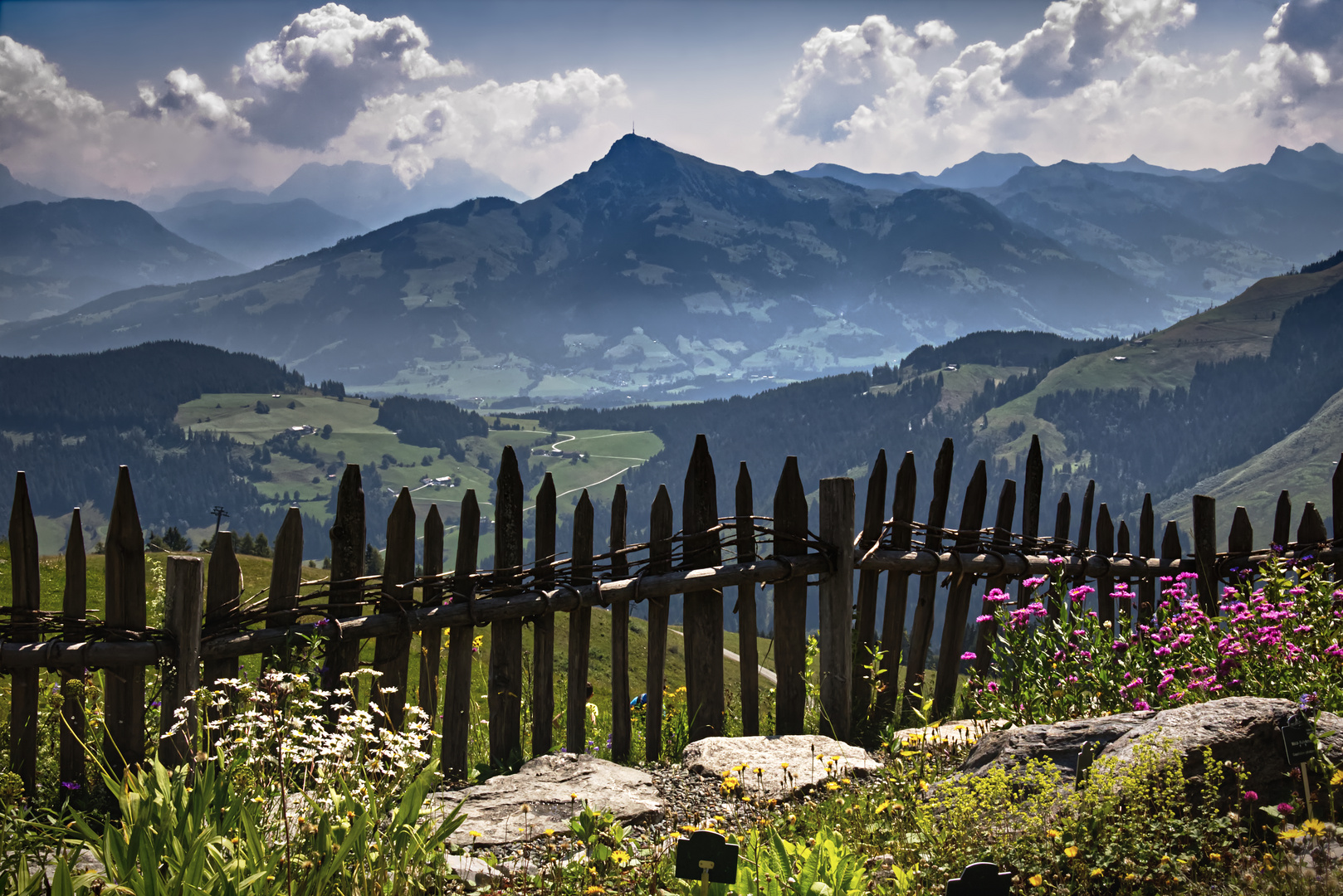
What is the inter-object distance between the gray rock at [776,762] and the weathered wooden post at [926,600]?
5.88 feet

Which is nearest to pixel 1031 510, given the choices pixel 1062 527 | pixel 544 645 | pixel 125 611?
pixel 1062 527

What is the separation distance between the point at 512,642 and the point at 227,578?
1937 mm

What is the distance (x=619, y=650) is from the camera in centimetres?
674

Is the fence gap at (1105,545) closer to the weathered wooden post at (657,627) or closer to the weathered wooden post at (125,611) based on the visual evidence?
the weathered wooden post at (657,627)

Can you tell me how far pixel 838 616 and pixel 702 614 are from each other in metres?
1.16

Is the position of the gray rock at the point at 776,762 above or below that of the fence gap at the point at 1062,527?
below

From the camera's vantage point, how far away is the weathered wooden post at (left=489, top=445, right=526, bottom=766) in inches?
254

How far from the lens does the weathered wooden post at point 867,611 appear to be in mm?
7547

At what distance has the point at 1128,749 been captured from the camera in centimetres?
418

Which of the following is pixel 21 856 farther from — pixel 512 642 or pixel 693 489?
pixel 693 489

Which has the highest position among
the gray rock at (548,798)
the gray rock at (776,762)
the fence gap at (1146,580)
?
the fence gap at (1146,580)

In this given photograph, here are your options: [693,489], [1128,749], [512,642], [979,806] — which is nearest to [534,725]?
[512,642]

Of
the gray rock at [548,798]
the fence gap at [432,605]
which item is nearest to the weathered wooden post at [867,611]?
the gray rock at [548,798]

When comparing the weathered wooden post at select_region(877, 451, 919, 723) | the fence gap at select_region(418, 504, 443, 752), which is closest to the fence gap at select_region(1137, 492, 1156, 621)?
the weathered wooden post at select_region(877, 451, 919, 723)
